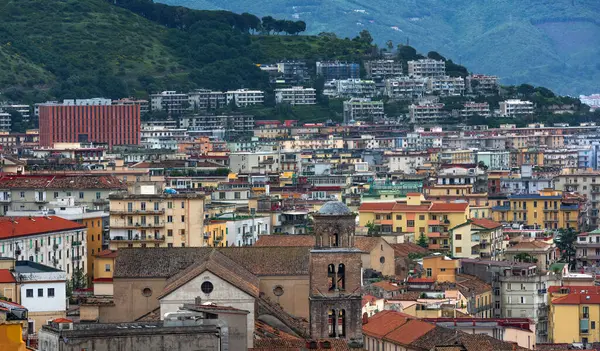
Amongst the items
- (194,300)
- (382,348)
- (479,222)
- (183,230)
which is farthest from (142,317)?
(479,222)

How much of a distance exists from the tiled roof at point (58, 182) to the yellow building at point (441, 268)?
2557cm

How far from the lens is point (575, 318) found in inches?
3356

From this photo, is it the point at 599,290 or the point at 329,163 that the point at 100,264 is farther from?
the point at 329,163

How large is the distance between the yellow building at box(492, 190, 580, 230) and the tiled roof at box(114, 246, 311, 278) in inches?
2673

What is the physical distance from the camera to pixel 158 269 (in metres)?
69.2

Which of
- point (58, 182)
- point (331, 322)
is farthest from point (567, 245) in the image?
point (331, 322)

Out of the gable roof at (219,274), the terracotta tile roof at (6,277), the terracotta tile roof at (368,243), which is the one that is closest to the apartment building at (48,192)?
the terracotta tile roof at (368,243)

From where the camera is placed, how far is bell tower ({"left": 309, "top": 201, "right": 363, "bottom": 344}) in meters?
61.7

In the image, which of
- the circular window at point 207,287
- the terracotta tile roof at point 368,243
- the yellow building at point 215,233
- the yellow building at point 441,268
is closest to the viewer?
the circular window at point 207,287

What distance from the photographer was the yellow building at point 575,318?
84375 mm

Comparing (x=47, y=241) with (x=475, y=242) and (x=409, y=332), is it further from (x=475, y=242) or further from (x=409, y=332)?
(x=409, y=332)

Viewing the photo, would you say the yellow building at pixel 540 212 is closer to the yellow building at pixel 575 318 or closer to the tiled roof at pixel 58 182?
the tiled roof at pixel 58 182

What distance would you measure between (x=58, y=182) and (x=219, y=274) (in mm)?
51470

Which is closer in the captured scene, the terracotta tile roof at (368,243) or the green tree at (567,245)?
the terracotta tile roof at (368,243)
